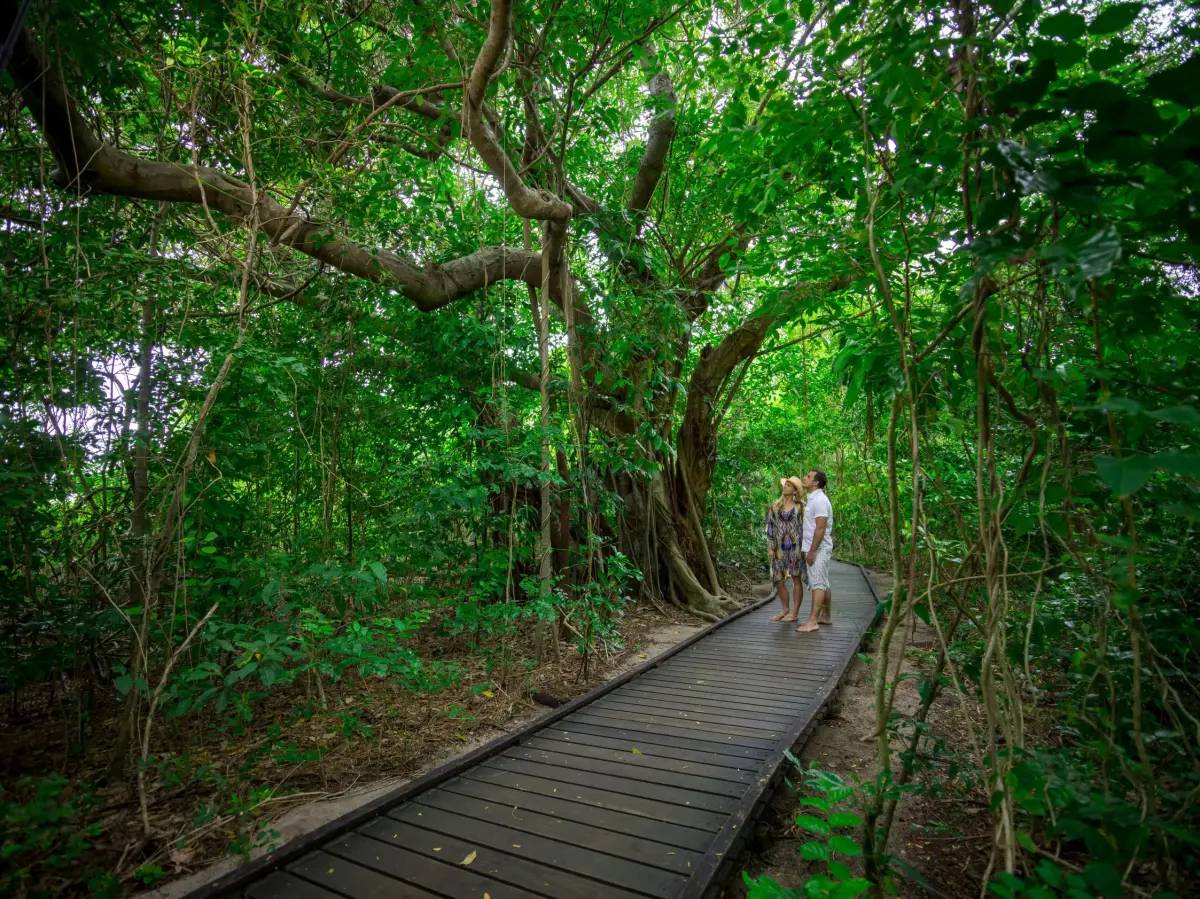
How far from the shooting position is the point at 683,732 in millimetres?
3713

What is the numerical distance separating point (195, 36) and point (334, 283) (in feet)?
5.37

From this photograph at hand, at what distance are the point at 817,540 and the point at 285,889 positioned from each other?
542 centimetres

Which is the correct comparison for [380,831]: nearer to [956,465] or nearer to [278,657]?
[278,657]

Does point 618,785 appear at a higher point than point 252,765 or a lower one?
lower

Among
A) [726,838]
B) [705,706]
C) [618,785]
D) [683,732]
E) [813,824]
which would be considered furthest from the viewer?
[705,706]

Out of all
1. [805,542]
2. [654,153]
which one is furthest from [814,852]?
[654,153]

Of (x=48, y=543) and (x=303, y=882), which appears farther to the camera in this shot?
(x=48, y=543)

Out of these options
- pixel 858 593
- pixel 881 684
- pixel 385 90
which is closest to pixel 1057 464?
pixel 881 684

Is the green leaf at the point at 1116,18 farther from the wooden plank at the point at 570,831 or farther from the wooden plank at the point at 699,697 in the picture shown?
the wooden plank at the point at 699,697

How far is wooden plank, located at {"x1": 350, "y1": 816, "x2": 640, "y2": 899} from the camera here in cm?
220

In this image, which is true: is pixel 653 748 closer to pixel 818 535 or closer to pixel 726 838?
pixel 726 838

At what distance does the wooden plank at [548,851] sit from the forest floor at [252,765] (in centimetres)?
44

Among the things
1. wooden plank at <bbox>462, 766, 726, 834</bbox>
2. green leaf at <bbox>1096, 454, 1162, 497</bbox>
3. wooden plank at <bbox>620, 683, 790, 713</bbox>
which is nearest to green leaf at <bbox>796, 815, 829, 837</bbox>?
wooden plank at <bbox>462, 766, 726, 834</bbox>

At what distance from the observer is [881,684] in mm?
1798
